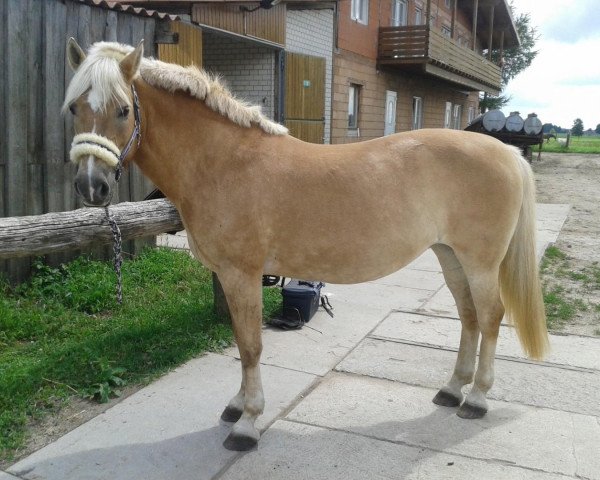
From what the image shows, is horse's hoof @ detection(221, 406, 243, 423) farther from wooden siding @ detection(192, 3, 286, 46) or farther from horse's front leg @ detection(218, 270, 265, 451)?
wooden siding @ detection(192, 3, 286, 46)

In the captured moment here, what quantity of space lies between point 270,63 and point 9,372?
860 centimetres

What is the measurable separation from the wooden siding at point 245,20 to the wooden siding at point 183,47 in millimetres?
346

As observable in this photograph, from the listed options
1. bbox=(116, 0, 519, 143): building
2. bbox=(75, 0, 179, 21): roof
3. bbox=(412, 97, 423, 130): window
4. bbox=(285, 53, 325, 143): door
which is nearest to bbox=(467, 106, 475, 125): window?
bbox=(116, 0, 519, 143): building

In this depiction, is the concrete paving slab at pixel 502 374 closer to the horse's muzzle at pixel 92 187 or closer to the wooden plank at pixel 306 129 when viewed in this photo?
the horse's muzzle at pixel 92 187

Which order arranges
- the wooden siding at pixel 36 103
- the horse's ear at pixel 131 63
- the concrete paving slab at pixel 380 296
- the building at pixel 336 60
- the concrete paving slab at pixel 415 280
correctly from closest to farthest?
the horse's ear at pixel 131 63
the wooden siding at pixel 36 103
the concrete paving slab at pixel 380 296
the concrete paving slab at pixel 415 280
the building at pixel 336 60

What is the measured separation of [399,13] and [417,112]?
11.8 ft

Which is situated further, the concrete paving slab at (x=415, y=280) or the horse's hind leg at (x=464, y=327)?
the concrete paving slab at (x=415, y=280)

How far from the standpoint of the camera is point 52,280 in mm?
5000

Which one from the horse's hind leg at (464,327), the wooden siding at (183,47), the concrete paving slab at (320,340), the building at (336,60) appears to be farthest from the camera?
the building at (336,60)

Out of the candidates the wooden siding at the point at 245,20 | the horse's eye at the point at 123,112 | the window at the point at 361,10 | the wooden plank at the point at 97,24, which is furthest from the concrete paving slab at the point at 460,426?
the window at the point at 361,10

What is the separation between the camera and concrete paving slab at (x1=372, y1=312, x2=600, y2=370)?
4055mm

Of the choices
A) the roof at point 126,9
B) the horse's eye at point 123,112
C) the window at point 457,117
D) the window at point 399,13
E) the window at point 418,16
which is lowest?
the horse's eye at point 123,112

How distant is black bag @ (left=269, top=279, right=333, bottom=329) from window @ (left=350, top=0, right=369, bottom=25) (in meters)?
12.1

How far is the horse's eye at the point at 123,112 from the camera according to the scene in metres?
2.49
